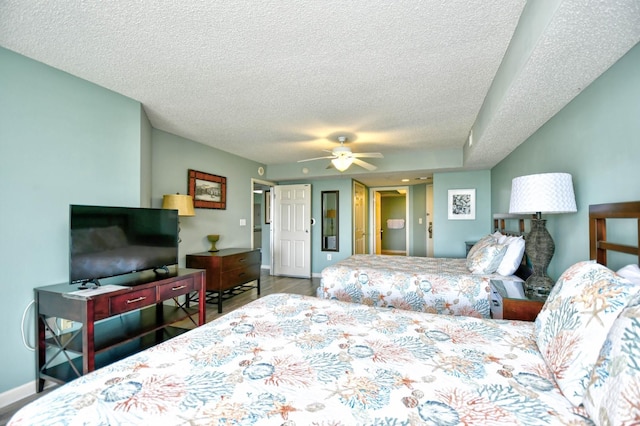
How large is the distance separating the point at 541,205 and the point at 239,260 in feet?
12.1

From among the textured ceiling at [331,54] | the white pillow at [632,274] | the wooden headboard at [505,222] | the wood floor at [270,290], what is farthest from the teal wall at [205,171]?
the white pillow at [632,274]

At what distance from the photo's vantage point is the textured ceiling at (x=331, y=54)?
1.58 m

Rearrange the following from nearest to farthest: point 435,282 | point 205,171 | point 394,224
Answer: point 435,282 < point 205,171 < point 394,224

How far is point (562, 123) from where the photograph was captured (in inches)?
88.2

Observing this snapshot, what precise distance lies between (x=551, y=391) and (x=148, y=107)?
3.72 meters

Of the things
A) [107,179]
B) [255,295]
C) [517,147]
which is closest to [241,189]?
[255,295]

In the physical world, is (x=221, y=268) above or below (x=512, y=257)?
below

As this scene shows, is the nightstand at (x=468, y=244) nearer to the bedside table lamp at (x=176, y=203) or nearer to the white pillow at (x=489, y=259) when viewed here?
the white pillow at (x=489, y=259)

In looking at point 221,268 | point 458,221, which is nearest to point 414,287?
point 221,268

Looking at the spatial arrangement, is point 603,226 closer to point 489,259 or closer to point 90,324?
point 489,259

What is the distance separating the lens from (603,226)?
66.0 inches

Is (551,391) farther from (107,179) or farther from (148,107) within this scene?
(148,107)

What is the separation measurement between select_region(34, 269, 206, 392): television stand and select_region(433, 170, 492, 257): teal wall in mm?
4338

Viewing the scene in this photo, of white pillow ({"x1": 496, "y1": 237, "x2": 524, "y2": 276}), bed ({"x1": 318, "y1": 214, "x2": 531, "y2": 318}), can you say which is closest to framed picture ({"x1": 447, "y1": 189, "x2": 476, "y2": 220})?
bed ({"x1": 318, "y1": 214, "x2": 531, "y2": 318})
